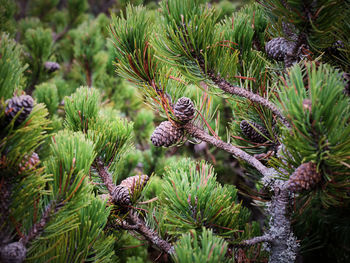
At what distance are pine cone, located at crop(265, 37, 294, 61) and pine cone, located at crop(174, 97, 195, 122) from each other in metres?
0.23

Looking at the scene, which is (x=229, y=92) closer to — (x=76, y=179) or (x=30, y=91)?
(x=76, y=179)

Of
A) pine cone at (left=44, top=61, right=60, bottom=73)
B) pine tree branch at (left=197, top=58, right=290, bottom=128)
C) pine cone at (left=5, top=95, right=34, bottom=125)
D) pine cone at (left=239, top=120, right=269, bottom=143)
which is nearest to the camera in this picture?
pine cone at (left=5, top=95, right=34, bottom=125)

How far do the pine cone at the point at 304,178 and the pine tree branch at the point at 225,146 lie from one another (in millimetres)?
156

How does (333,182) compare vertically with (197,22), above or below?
below

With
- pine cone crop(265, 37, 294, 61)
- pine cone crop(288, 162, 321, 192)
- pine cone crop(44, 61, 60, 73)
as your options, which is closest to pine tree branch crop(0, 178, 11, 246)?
pine cone crop(288, 162, 321, 192)

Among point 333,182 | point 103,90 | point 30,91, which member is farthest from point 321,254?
point 30,91

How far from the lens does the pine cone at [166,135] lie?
0.66 meters

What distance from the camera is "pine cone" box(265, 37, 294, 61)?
0.63 metres

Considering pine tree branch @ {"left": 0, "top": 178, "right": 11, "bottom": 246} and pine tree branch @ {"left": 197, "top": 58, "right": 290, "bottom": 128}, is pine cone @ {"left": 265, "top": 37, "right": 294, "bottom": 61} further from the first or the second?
pine tree branch @ {"left": 0, "top": 178, "right": 11, "bottom": 246}

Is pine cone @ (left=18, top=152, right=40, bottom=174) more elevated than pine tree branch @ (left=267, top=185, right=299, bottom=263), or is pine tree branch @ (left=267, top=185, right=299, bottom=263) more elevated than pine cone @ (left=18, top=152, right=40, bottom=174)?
pine cone @ (left=18, top=152, right=40, bottom=174)

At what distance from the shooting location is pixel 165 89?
2.35 ft

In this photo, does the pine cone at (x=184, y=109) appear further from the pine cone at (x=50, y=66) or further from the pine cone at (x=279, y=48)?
the pine cone at (x=50, y=66)

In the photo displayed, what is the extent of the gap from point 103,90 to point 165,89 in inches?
35.3

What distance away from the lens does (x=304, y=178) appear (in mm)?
476
